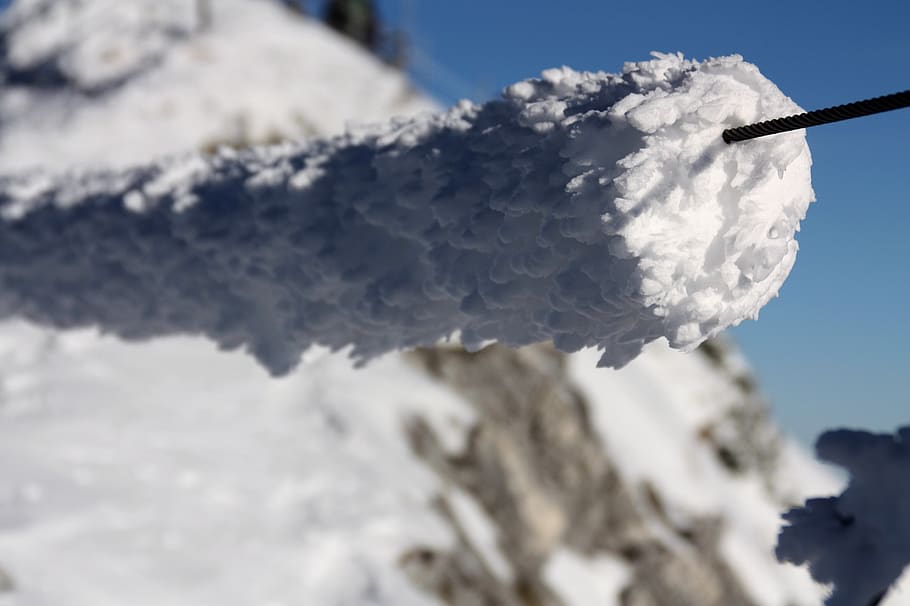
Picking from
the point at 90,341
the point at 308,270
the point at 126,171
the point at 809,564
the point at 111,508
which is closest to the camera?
the point at 809,564

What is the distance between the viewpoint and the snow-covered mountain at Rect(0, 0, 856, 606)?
319cm

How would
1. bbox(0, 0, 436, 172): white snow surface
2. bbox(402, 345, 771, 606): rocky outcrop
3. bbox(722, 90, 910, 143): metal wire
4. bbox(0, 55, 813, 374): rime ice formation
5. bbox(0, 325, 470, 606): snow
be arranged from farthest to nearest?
bbox(0, 0, 436, 172): white snow surface
bbox(402, 345, 771, 606): rocky outcrop
bbox(0, 325, 470, 606): snow
bbox(0, 55, 813, 374): rime ice formation
bbox(722, 90, 910, 143): metal wire

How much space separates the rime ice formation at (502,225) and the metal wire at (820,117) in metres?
0.03

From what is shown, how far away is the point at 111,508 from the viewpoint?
3135mm

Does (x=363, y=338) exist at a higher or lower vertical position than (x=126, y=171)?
lower

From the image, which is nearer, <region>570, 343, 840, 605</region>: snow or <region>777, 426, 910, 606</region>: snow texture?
<region>777, 426, 910, 606</region>: snow texture

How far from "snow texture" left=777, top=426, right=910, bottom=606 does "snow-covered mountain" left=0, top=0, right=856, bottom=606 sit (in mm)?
206

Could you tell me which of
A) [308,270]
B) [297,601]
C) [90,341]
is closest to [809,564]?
[308,270]

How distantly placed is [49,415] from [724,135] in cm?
321

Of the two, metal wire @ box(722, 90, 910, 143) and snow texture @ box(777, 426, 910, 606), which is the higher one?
metal wire @ box(722, 90, 910, 143)

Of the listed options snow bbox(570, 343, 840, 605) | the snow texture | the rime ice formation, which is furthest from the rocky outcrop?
the snow texture

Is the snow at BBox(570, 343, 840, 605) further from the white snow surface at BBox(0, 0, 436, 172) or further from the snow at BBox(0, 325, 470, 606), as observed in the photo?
the white snow surface at BBox(0, 0, 436, 172)

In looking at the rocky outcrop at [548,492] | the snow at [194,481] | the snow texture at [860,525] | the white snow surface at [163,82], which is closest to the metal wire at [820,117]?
the snow texture at [860,525]

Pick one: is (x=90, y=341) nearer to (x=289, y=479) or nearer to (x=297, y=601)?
(x=289, y=479)
